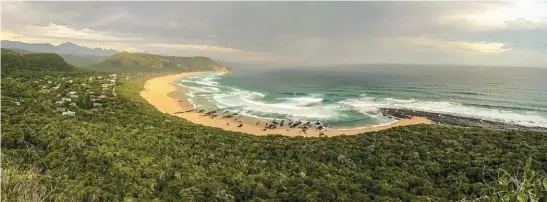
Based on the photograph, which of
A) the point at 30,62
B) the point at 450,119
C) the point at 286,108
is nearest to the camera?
the point at 450,119

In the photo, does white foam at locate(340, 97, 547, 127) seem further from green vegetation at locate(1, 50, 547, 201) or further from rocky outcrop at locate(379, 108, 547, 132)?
green vegetation at locate(1, 50, 547, 201)

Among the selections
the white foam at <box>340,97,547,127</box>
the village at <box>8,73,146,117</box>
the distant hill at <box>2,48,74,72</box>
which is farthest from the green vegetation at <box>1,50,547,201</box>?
the distant hill at <box>2,48,74,72</box>

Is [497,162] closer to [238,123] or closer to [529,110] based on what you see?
[238,123]

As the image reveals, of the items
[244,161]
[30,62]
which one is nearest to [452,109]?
[244,161]

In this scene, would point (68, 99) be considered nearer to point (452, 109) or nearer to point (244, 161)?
point (244, 161)

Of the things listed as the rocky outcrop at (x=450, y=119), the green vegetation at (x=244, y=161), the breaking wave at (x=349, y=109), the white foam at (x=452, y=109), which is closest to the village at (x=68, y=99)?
the green vegetation at (x=244, y=161)
